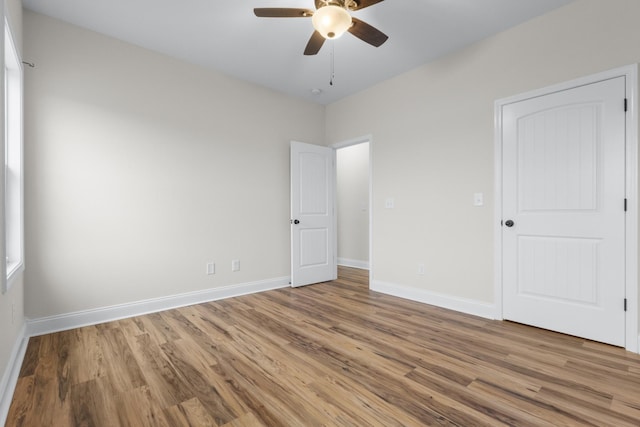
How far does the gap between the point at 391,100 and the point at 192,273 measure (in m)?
3.17

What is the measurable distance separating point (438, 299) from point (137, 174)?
3.42m

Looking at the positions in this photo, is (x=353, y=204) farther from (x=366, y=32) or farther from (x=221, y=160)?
(x=366, y=32)

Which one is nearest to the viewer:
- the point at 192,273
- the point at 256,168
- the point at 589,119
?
the point at 589,119

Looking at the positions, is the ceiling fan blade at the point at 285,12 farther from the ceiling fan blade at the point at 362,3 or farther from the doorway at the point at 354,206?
the doorway at the point at 354,206

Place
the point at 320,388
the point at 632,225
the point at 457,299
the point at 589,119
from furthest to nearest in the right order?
the point at 457,299 → the point at 589,119 → the point at 632,225 → the point at 320,388

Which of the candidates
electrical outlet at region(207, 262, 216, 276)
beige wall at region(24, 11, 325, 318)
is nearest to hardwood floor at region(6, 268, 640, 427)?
beige wall at region(24, 11, 325, 318)

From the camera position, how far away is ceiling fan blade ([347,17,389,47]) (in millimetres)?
2209

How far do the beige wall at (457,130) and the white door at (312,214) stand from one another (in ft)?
2.54

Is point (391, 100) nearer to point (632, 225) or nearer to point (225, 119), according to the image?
point (225, 119)

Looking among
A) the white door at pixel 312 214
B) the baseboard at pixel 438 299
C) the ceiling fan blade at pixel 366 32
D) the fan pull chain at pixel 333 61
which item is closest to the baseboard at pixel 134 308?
the white door at pixel 312 214

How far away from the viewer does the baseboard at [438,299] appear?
9.88ft

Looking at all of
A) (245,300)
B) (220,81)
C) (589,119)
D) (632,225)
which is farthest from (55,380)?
(589,119)

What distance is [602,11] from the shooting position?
7.70 ft

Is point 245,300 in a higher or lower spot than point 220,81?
lower
